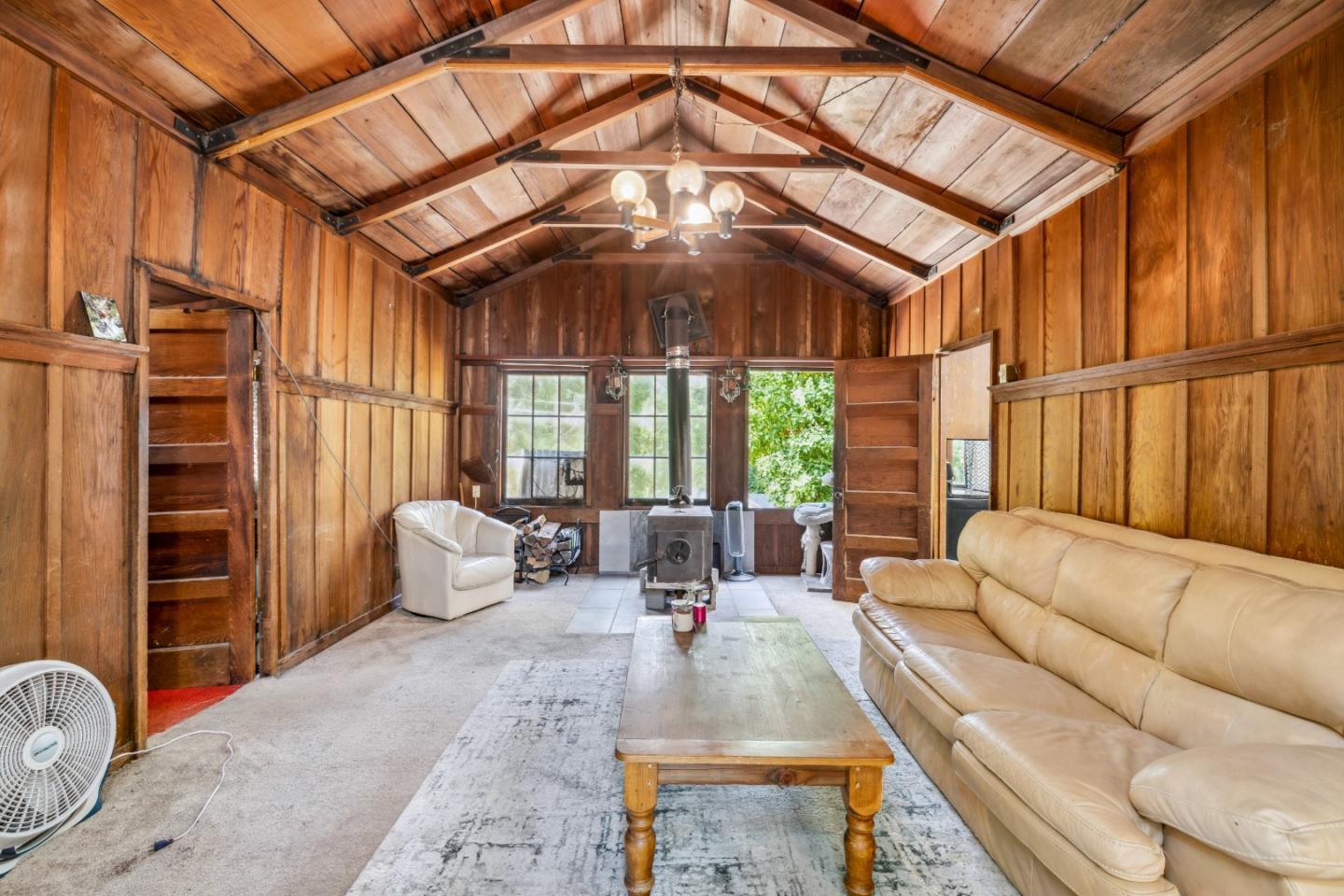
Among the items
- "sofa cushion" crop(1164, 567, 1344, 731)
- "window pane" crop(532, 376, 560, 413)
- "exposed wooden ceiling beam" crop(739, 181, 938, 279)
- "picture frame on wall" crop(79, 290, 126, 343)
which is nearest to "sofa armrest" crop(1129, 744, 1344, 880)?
"sofa cushion" crop(1164, 567, 1344, 731)

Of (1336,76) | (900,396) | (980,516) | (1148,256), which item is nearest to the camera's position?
(1336,76)

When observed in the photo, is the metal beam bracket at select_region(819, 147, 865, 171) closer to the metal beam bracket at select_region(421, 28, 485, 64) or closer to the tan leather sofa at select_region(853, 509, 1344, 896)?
the metal beam bracket at select_region(421, 28, 485, 64)

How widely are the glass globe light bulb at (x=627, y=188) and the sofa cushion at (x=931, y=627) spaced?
2.30 metres

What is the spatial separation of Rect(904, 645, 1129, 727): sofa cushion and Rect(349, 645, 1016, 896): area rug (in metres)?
0.44

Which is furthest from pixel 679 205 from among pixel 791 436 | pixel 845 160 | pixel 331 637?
pixel 791 436

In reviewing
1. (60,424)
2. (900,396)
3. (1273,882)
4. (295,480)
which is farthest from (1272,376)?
(295,480)

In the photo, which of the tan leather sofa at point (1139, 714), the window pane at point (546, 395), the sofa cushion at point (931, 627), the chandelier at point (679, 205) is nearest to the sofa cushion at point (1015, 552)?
the tan leather sofa at point (1139, 714)

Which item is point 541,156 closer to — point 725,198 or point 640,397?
point 725,198

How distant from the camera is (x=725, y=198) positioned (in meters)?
2.62

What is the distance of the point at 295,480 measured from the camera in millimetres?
3336

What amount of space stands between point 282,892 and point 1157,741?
2.60 m

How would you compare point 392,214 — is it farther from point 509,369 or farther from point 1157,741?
point 1157,741

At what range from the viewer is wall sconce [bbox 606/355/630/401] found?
5.55 metres

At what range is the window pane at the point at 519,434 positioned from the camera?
19.0 ft
